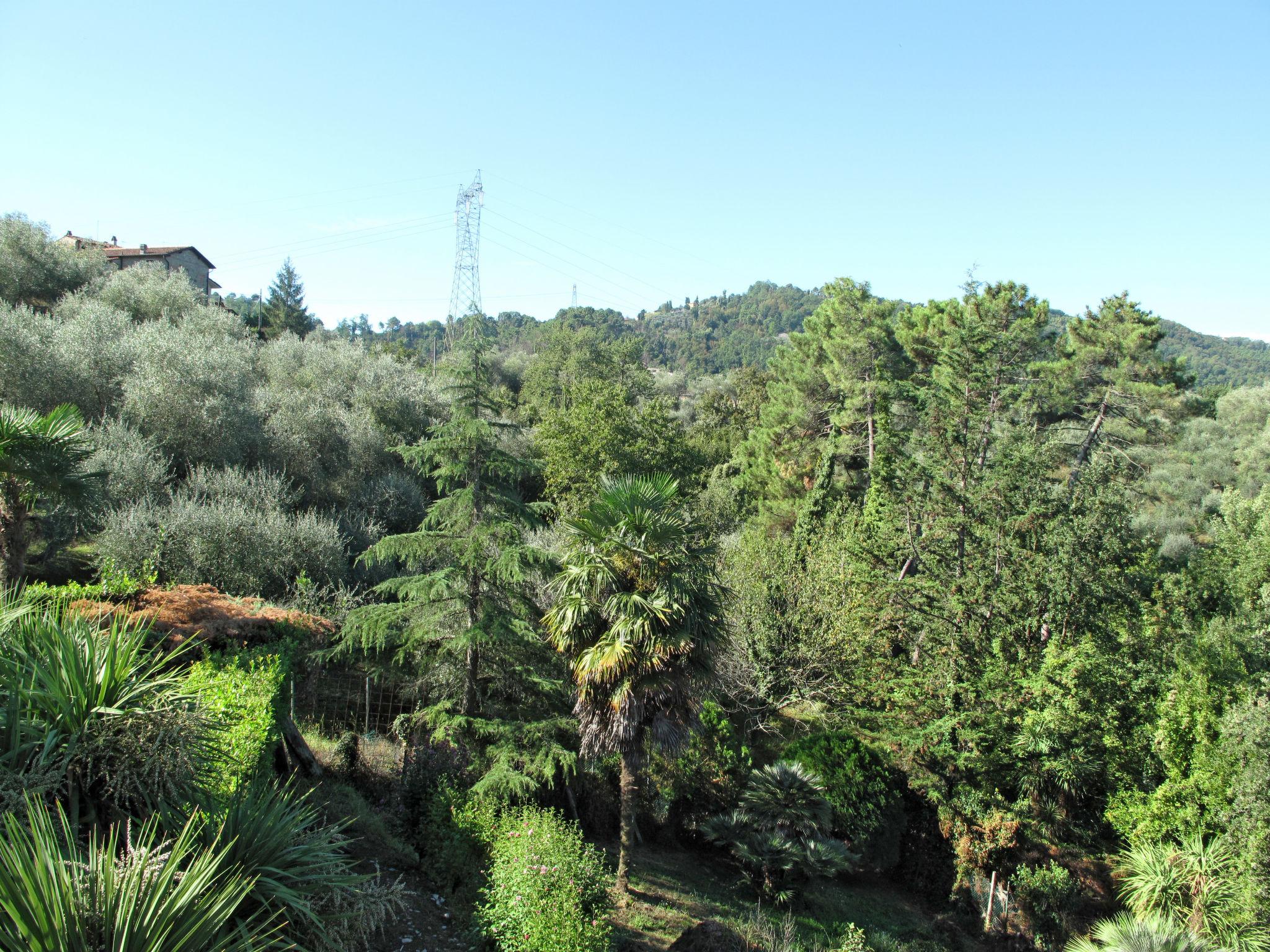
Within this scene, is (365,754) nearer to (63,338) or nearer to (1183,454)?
(63,338)

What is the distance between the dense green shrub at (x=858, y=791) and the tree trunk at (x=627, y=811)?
4.64 metres

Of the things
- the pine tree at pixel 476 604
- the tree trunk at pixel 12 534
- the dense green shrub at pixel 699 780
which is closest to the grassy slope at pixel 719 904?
the dense green shrub at pixel 699 780

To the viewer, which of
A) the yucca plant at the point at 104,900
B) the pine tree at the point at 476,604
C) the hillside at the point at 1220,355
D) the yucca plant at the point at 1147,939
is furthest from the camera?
the hillside at the point at 1220,355

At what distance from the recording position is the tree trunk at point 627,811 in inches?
416

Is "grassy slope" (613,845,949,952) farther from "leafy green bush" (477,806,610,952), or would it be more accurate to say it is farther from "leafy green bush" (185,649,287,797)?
"leafy green bush" (185,649,287,797)

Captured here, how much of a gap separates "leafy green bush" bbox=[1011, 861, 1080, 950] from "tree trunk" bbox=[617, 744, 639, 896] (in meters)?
9.13

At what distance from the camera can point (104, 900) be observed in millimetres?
3783

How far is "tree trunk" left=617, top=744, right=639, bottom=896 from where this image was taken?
10.6 metres

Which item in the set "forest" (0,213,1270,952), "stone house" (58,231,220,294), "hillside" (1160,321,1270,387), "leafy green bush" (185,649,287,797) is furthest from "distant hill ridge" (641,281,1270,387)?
"stone house" (58,231,220,294)

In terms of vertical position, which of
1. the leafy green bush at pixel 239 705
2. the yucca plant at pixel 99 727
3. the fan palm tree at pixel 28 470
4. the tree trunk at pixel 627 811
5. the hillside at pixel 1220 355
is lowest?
the tree trunk at pixel 627 811

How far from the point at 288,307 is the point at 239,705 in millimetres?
56468

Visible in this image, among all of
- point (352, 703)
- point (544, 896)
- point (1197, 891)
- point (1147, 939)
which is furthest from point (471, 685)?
point (1197, 891)

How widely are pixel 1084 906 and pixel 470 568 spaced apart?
47.5 feet

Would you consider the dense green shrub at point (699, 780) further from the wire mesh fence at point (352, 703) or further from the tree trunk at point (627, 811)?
the wire mesh fence at point (352, 703)
